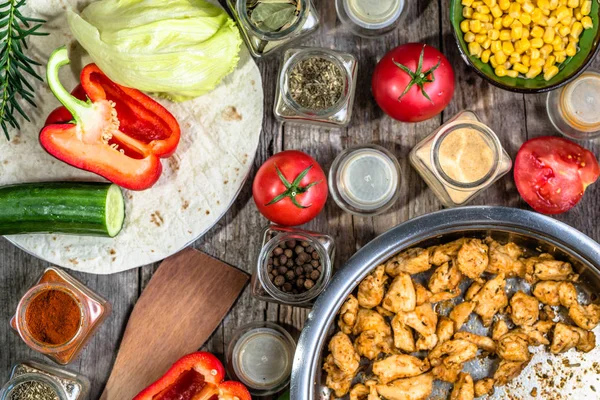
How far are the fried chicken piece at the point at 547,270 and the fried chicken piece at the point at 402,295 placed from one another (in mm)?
352

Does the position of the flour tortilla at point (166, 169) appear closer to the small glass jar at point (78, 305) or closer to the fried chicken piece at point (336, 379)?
the small glass jar at point (78, 305)

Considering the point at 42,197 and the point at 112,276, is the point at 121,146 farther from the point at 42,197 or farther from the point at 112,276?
the point at 112,276

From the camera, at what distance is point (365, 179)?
2322 millimetres

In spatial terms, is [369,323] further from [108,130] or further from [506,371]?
[108,130]

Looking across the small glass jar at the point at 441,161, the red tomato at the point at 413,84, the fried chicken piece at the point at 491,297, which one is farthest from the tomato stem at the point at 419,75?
the fried chicken piece at the point at 491,297

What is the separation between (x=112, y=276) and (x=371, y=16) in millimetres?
1163

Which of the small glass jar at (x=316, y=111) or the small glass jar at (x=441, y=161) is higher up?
the small glass jar at (x=316, y=111)

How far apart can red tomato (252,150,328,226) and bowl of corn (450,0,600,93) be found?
57 cm

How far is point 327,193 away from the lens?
2.34m

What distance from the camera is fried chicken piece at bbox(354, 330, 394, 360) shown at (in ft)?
7.25

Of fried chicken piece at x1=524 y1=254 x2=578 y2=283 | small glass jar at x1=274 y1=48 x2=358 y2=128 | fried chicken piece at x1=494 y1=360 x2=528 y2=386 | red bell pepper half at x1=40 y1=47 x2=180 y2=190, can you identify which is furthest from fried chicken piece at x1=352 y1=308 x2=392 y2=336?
red bell pepper half at x1=40 y1=47 x2=180 y2=190

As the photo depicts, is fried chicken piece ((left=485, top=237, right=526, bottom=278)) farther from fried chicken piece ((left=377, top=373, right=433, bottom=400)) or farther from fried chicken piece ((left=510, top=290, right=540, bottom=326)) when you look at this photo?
fried chicken piece ((left=377, top=373, right=433, bottom=400))

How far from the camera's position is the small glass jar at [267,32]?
2229mm

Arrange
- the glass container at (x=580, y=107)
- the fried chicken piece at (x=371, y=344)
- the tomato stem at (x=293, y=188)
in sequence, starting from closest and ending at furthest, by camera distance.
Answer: the tomato stem at (x=293, y=188), the fried chicken piece at (x=371, y=344), the glass container at (x=580, y=107)
